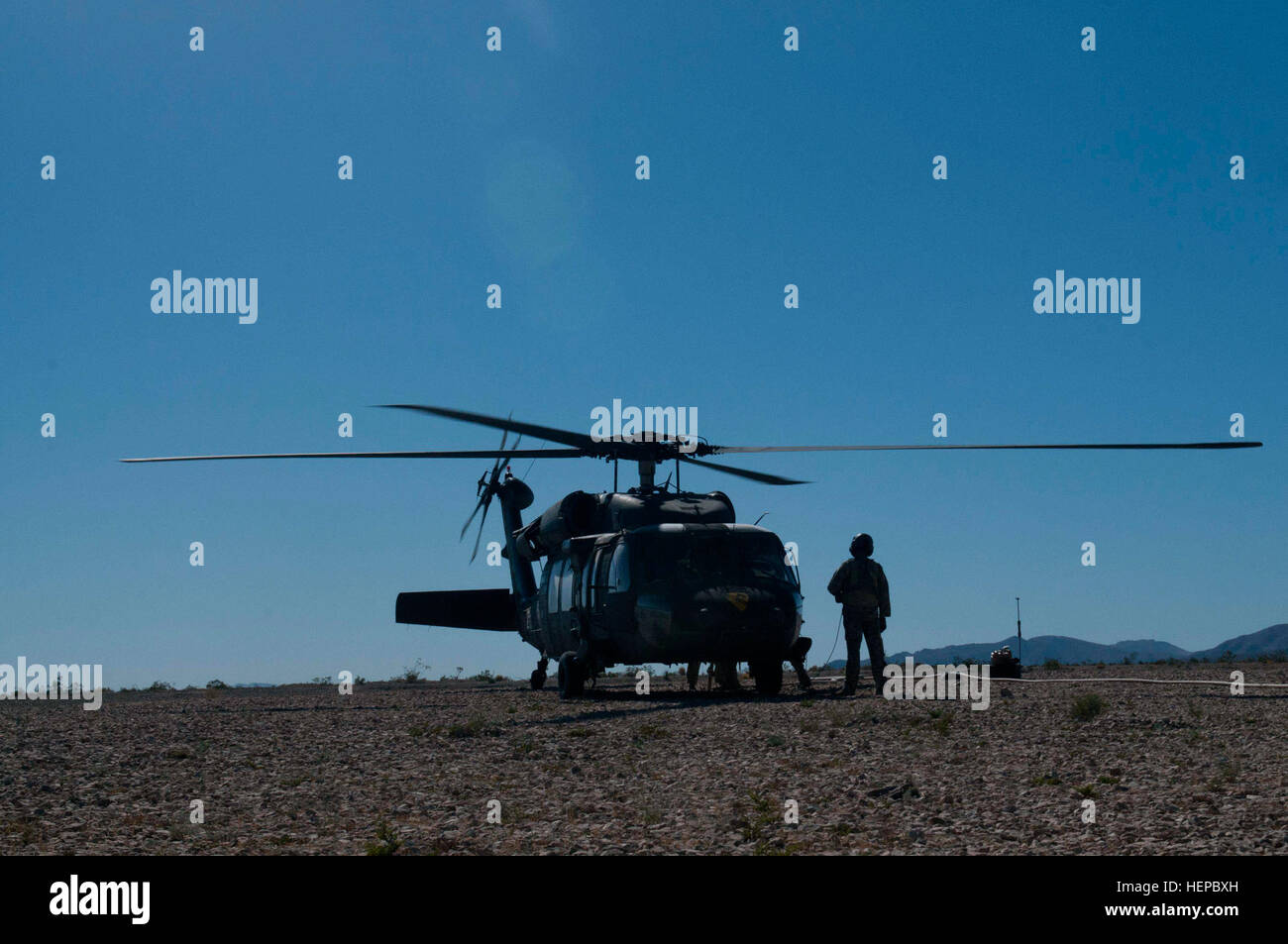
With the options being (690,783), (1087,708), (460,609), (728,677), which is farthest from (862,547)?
(460,609)

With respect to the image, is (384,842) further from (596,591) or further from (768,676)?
(768,676)

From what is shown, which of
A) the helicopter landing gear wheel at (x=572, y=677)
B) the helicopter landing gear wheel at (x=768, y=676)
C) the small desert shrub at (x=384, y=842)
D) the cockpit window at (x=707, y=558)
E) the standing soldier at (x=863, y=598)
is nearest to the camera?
A: the small desert shrub at (x=384, y=842)

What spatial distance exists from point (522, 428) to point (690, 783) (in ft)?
41.6

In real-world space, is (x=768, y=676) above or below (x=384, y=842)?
above

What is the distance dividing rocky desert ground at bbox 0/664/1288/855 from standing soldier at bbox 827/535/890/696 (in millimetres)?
2634

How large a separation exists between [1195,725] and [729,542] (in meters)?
8.63

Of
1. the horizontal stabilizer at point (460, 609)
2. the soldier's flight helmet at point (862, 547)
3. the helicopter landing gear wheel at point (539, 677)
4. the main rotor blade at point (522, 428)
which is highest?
the main rotor blade at point (522, 428)

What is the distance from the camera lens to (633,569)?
18.7 meters

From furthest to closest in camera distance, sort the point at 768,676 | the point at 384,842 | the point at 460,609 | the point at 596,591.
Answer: the point at 460,609
the point at 596,591
the point at 768,676
the point at 384,842

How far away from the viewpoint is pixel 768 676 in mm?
19375

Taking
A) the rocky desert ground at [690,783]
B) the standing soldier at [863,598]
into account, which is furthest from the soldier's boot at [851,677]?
the rocky desert ground at [690,783]

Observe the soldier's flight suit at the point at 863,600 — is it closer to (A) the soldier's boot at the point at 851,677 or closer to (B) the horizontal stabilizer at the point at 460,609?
(A) the soldier's boot at the point at 851,677

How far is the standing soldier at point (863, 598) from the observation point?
17500 millimetres
